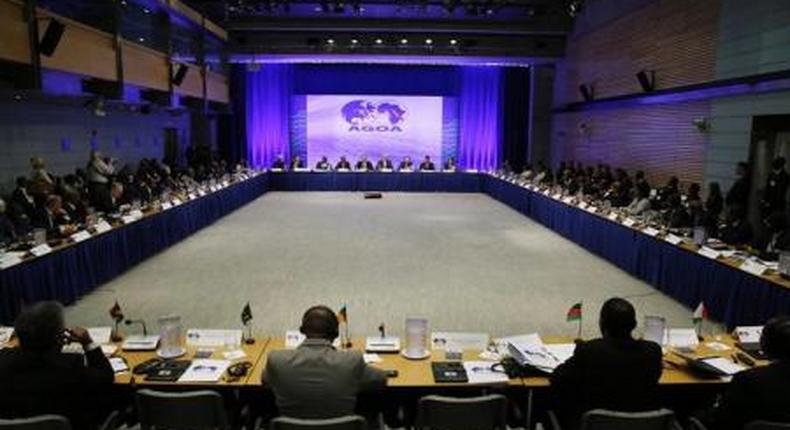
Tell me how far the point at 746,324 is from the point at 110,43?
9320 millimetres

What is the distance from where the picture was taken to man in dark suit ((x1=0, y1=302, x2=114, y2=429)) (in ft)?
8.09

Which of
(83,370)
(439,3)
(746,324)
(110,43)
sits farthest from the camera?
(439,3)

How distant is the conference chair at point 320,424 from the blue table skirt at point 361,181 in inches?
604

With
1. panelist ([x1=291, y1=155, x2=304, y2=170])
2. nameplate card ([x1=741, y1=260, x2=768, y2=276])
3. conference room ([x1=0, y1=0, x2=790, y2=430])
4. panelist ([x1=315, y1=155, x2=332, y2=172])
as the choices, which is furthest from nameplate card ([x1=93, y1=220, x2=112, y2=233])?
panelist ([x1=291, y1=155, x2=304, y2=170])

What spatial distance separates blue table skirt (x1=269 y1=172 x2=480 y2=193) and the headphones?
1449cm

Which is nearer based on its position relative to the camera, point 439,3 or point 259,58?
point 439,3

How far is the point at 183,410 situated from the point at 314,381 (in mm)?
704

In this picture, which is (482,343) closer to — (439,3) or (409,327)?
(409,327)

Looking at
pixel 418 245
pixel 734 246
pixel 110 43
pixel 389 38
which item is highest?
pixel 389 38

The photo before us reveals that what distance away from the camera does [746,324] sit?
17.8ft

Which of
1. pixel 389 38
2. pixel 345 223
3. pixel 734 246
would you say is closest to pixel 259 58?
pixel 389 38

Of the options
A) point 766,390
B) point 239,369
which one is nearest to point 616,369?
point 766,390

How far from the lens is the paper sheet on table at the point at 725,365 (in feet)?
10.8

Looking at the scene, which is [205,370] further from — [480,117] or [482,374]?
[480,117]
